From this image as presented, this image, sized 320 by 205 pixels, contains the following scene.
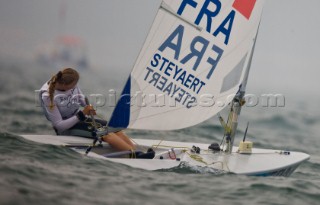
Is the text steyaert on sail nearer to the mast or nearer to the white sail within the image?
the white sail

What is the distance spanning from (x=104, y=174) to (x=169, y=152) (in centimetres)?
131

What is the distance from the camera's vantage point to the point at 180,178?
20.8ft

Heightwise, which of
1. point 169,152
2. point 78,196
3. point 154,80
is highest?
point 154,80

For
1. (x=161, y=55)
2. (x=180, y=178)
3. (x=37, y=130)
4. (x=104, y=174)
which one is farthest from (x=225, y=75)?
(x=37, y=130)

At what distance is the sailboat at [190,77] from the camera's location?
22.6 feet

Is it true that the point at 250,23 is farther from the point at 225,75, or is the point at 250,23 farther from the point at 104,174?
the point at 104,174

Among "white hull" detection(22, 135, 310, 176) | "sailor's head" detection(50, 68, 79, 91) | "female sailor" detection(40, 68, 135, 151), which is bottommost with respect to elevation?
"white hull" detection(22, 135, 310, 176)

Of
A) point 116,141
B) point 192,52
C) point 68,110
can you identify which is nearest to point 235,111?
point 192,52

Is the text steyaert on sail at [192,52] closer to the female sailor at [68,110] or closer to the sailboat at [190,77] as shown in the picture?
the sailboat at [190,77]

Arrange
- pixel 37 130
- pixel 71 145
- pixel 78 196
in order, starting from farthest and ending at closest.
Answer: pixel 37 130 → pixel 71 145 → pixel 78 196

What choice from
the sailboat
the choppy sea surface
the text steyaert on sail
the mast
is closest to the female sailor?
the sailboat

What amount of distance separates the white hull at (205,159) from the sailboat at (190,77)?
0.03 ft

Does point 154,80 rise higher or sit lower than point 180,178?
higher

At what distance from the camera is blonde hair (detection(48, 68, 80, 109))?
22.6 feet
